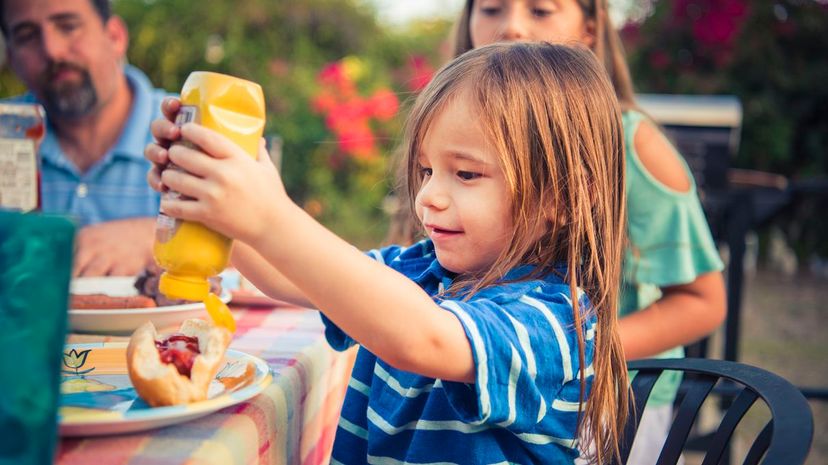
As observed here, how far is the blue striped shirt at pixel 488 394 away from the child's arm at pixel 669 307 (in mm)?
500

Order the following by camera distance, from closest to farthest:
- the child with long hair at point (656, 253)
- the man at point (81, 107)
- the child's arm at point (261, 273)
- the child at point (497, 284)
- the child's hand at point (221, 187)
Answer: the child's hand at point (221, 187) → the child at point (497, 284) → the child's arm at point (261, 273) → the child with long hair at point (656, 253) → the man at point (81, 107)

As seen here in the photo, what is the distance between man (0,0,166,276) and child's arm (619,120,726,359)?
1634 mm

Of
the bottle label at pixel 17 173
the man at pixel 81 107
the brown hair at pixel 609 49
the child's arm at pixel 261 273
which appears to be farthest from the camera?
the man at pixel 81 107

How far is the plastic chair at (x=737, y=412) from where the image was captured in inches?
32.8

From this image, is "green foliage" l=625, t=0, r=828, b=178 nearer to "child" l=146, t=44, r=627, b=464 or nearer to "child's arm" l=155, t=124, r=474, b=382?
"child" l=146, t=44, r=627, b=464

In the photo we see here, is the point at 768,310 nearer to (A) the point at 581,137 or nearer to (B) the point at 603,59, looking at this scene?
(B) the point at 603,59

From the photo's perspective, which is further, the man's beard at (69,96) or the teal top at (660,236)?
the man's beard at (69,96)

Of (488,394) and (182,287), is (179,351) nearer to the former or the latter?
(182,287)

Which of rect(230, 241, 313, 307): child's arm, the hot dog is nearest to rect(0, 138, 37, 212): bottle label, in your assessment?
the hot dog

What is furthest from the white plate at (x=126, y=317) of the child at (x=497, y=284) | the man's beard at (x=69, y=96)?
the man's beard at (x=69, y=96)

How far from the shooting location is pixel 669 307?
1.66m

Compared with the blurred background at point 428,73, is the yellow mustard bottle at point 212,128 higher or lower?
higher

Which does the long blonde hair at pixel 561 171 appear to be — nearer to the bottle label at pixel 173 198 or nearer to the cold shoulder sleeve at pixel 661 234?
the bottle label at pixel 173 198

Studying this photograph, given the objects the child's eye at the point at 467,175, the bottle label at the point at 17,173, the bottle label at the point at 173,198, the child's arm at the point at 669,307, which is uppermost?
the bottle label at the point at 173,198
